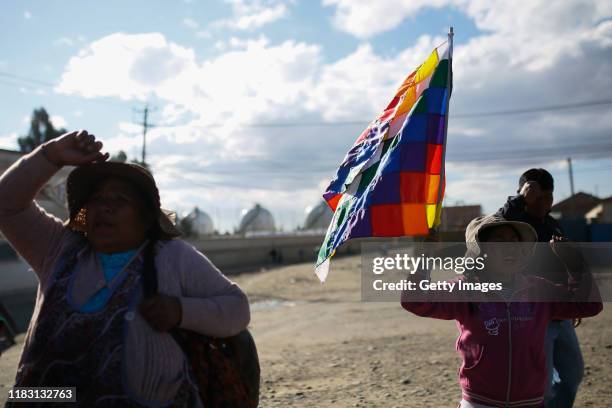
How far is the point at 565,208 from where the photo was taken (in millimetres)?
47094

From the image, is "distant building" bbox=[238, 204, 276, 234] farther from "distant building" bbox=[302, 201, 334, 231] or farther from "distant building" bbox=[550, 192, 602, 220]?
"distant building" bbox=[550, 192, 602, 220]

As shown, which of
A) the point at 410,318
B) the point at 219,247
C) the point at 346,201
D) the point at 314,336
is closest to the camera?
the point at 346,201

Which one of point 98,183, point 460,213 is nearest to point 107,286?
point 98,183

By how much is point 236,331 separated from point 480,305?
1.34 metres

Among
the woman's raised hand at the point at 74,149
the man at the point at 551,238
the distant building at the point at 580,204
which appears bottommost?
the man at the point at 551,238

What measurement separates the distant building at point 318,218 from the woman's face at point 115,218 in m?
74.8

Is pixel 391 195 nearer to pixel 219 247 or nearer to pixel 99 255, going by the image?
pixel 99 255

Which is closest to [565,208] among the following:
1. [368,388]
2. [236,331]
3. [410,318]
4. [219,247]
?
[219,247]

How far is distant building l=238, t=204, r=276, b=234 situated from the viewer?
3039 inches

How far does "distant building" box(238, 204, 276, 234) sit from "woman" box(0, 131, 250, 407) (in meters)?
74.2

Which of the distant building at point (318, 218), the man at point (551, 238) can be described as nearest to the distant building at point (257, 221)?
the distant building at point (318, 218)

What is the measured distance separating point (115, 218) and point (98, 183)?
225mm

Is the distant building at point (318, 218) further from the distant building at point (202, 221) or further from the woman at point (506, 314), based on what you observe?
the woman at point (506, 314)

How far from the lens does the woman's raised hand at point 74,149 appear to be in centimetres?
213
